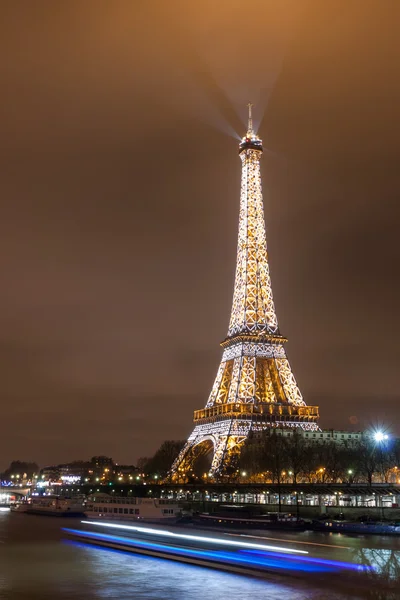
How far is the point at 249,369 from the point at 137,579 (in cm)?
9146

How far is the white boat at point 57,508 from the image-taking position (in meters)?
88.2

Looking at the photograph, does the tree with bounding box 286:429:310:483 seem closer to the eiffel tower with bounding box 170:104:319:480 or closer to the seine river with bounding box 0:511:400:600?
the eiffel tower with bounding box 170:104:319:480

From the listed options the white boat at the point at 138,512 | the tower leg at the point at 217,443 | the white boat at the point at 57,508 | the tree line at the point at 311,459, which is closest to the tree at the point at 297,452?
the tree line at the point at 311,459

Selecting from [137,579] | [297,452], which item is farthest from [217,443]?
[137,579]

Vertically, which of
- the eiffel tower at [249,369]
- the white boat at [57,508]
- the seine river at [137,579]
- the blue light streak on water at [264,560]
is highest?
the eiffel tower at [249,369]

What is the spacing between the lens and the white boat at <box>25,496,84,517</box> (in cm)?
8825

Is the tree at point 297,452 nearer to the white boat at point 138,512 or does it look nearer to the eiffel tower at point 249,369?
the eiffel tower at point 249,369

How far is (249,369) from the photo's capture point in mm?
120125

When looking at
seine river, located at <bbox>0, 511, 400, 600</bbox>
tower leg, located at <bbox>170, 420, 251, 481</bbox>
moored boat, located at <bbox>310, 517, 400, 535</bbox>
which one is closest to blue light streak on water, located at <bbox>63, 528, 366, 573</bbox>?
seine river, located at <bbox>0, 511, 400, 600</bbox>

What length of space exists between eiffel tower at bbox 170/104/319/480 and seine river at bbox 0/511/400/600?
68.7 meters

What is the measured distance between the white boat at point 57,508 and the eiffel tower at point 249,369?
2506 cm

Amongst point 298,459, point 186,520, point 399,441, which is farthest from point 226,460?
point 186,520

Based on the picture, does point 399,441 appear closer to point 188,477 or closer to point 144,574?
point 188,477

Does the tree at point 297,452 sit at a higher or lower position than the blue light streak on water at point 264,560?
higher
